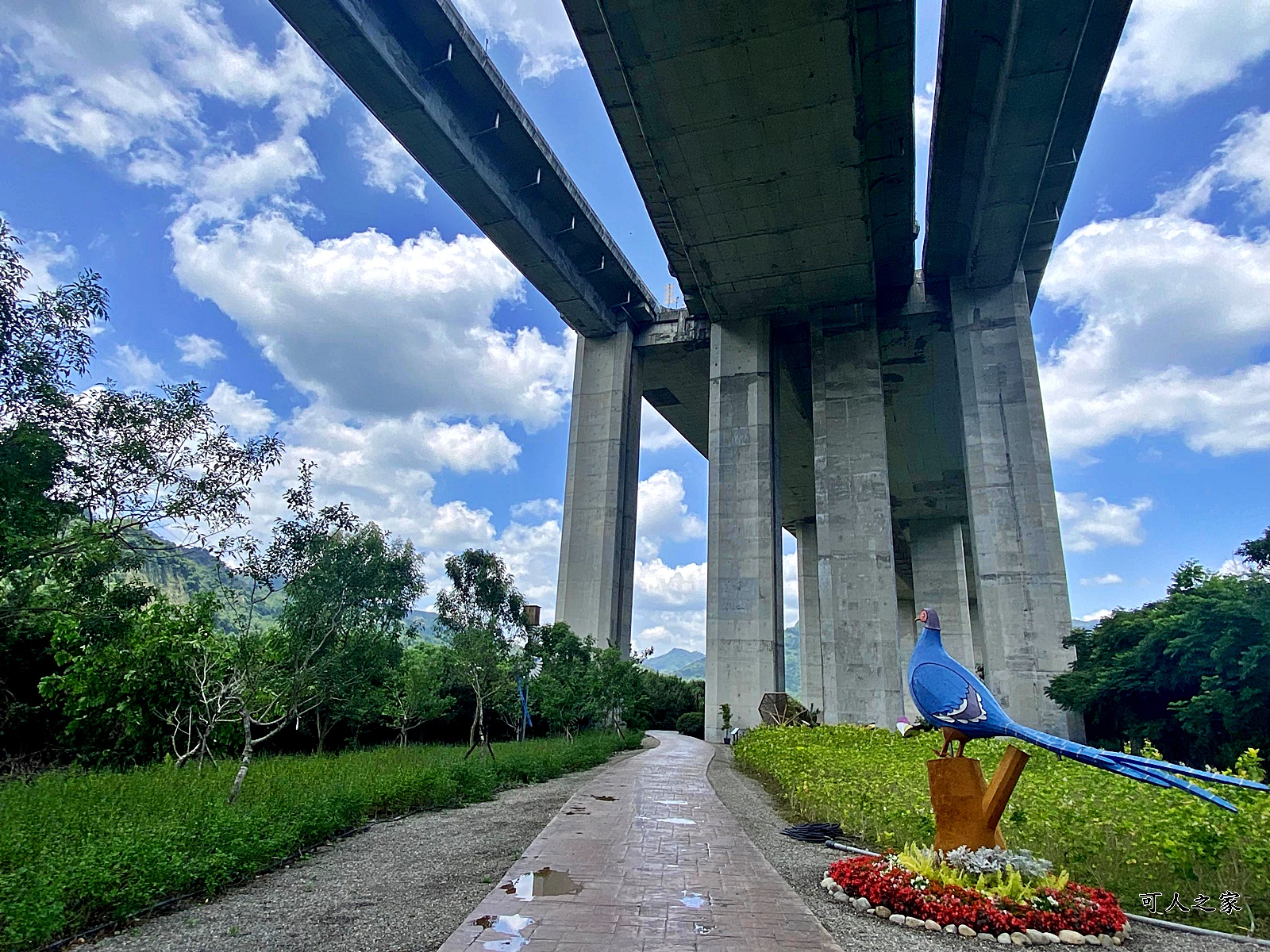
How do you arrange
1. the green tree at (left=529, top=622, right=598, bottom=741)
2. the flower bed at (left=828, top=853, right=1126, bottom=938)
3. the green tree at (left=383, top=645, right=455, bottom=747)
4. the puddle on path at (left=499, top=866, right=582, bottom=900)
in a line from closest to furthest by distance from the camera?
the flower bed at (left=828, top=853, right=1126, bottom=938), the puddle on path at (left=499, top=866, right=582, bottom=900), the green tree at (left=383, top=645, right=455, bottom=747), the green tree at (left=529, top=622, right=598, bottom=741)

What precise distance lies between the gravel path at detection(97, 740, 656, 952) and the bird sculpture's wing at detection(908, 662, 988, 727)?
3379mm

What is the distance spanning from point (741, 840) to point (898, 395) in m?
24.6

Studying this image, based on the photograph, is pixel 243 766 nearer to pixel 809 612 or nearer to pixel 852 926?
pixel 852 926

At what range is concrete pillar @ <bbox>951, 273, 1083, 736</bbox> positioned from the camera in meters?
18.5

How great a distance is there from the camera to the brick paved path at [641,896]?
156 inches

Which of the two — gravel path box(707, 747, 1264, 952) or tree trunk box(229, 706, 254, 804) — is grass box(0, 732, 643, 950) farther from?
gravel path box(707, 747, 1264, 952)

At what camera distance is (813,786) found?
8414mm

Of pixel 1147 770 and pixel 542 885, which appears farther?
pixel 542 885

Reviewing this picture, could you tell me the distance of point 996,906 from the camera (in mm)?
4359

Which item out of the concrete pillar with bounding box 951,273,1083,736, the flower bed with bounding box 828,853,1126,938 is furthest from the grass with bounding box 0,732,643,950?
the concrete pillar with bounding box 951,273,1083,736

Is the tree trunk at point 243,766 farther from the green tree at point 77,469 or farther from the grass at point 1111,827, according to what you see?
the grass at point 1111,827

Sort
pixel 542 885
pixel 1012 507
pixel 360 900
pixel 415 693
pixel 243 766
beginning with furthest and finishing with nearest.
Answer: pixel 1012 507 → pixel 415 693 → pixel 243 766 → pixel 542 885 → pixel 360 900

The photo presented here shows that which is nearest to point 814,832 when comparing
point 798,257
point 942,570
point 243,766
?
point 243,766

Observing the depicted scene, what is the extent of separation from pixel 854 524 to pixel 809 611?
18222 mm
